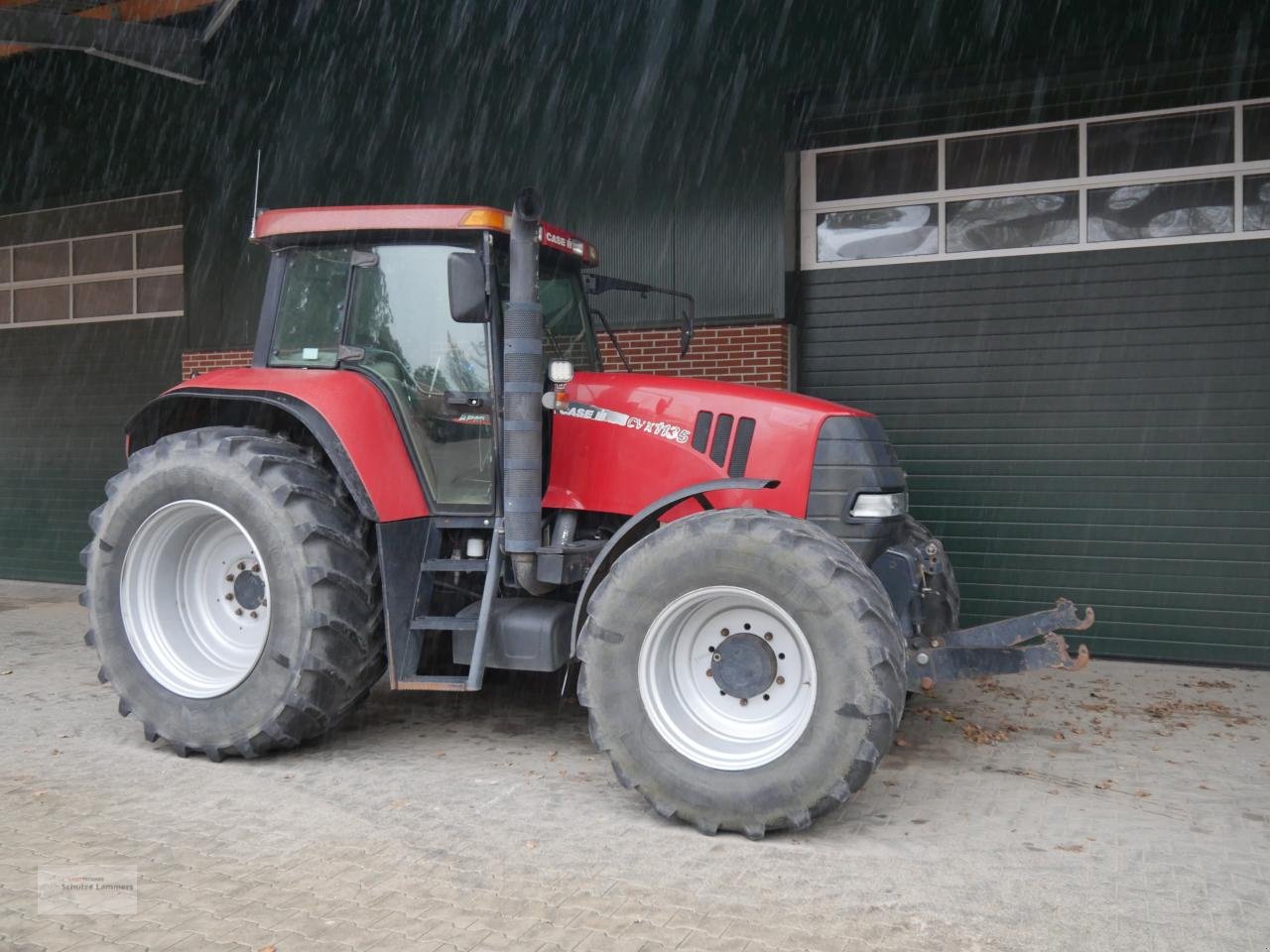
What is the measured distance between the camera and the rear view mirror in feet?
16.9

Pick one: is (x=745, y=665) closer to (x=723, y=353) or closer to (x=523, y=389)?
(x=523, y=389)

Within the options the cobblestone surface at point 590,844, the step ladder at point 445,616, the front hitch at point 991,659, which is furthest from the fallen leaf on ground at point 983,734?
the step ladder at point 445,616

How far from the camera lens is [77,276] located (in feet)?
43.3

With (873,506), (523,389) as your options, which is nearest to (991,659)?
(873,506)

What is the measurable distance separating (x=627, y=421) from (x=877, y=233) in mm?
4821

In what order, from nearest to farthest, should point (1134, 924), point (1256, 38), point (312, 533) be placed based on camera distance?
1. point (1134, 924)
2. point (312, 533)
3. point (1256, 38)

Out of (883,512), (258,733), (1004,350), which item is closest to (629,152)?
(1004,350)

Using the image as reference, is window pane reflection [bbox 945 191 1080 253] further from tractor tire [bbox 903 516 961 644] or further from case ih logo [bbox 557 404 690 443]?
case ih logo [bbox 557 404 690 443]

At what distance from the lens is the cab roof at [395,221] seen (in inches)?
217

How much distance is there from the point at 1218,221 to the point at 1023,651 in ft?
Result: 16.9

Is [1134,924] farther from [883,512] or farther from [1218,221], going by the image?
[1218,221]

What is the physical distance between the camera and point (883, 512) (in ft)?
17.6

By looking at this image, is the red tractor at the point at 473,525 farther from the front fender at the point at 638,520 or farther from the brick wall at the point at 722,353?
the brick wall at the point at 722,353

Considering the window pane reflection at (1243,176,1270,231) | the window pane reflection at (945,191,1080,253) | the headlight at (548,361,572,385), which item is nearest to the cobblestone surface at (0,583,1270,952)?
the headlight at (548,361,572,385)
